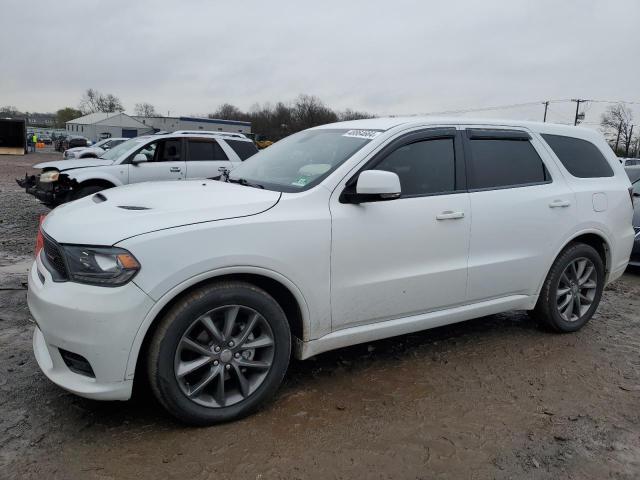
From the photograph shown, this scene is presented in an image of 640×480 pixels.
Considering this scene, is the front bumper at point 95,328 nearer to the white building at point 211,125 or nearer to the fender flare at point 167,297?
the fender flare at point 167,297

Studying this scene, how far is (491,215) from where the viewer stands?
3857mm

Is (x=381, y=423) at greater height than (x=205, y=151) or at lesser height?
lesser

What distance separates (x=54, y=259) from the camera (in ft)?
9.34

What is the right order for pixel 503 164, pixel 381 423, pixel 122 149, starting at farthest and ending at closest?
pixel 122 149, pixel 503 164, pixel 381 423

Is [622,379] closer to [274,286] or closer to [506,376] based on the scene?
[506,376]

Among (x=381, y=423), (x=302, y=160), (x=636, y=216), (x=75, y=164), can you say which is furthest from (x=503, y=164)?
(x=75, y=164)

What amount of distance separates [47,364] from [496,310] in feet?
10.3

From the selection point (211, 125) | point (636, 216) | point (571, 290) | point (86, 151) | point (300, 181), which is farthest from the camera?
point (211, 125)

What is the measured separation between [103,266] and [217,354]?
0.78m

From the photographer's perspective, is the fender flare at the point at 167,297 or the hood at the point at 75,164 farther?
the hood at the point at 75,164

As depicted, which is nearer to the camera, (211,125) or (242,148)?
(242,148)

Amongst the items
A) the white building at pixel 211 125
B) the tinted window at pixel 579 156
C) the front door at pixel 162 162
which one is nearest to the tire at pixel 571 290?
the tinted window at pixel 579 156

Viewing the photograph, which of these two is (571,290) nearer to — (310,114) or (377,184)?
(377,184)

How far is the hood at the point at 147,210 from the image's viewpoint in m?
2.71
